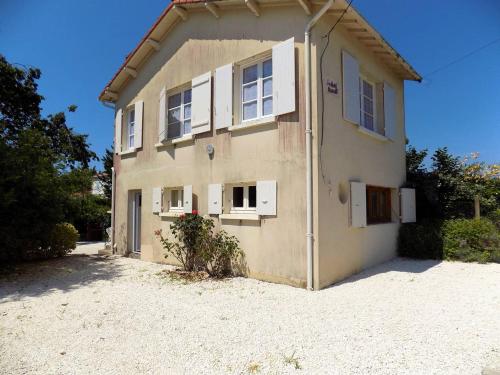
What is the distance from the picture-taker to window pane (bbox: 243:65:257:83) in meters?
7.40

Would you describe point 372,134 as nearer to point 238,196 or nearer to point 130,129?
point 238,196

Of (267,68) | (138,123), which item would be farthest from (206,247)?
(138,123)

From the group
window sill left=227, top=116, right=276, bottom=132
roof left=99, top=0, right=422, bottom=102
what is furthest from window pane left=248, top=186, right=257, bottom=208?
roof left=99, top=0, right=422, bottom=102

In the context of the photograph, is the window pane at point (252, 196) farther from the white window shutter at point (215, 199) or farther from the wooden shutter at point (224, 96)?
the wooden shutter at point (224, 96)

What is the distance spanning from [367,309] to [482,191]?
7.56 meters

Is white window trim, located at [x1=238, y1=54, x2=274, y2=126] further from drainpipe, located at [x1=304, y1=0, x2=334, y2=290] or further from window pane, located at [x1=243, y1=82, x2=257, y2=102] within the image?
drainpipe, located at [x1=304, y1=0, x2=334, y2=290]

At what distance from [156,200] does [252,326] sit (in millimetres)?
6080

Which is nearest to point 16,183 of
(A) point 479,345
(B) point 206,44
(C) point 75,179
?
(C) point 75,179

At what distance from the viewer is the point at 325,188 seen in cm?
612

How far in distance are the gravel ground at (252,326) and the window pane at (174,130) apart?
441 cm

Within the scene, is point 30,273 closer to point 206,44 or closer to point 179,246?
point 179,246

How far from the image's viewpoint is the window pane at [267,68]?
7.12 meters

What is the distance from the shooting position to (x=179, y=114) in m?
9.28

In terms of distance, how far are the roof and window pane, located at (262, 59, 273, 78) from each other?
1.08 meters
